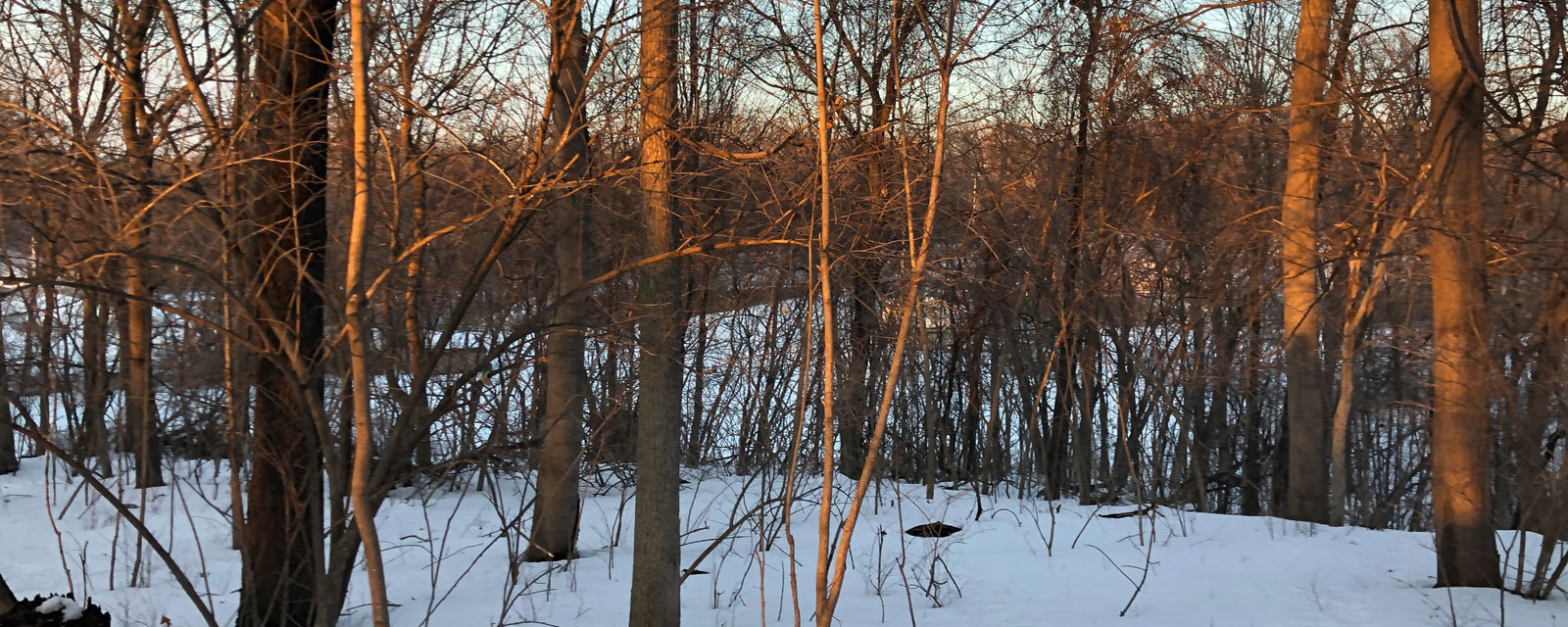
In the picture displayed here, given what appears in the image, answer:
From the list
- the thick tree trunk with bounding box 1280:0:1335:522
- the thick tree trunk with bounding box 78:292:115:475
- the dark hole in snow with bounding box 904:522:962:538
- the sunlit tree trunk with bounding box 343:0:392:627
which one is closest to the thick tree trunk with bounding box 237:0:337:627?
the sunlit tree trunk with bounding box 343:0:392:627

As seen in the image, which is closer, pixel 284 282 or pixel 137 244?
pixel 137 244

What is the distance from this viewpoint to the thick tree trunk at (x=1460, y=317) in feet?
21.9

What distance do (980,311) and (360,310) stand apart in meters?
13.2

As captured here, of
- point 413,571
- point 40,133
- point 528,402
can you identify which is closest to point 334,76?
point 40,133

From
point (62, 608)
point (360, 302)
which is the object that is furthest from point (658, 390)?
point (62, 608)

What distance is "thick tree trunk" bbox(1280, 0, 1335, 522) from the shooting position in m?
11.2

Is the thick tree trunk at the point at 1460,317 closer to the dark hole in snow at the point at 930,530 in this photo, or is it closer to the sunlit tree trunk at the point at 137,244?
the dark hole in snow at the point at 930,530

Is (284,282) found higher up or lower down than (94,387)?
higher up

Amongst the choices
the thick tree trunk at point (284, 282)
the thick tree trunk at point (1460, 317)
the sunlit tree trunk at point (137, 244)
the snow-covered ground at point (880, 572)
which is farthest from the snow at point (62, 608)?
the thick tree trunk at point (1460, 317)

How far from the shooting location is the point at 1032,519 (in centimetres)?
1058

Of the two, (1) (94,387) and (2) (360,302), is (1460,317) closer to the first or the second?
(2) (360,302)

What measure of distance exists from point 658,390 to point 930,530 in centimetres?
499

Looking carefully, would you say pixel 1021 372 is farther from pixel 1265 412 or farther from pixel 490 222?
pixel 490 222

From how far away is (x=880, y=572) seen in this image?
7629 mm
